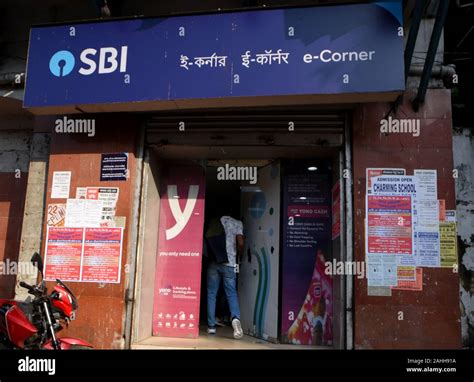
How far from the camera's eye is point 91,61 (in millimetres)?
6102

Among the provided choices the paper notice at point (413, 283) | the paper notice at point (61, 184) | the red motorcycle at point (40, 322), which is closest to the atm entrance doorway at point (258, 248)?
the paper notice at point (413, 283)

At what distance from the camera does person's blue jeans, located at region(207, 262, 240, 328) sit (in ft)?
22.0

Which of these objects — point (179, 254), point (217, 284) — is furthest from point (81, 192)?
point (217, 284)

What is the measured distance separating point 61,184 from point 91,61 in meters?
1.72

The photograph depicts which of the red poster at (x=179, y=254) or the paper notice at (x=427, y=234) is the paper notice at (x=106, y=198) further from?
the paper notice at (x=427, y=234)

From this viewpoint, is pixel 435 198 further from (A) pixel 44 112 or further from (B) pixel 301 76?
(A) pixel 44 112

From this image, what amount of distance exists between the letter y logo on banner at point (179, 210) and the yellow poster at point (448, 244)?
3.37 m

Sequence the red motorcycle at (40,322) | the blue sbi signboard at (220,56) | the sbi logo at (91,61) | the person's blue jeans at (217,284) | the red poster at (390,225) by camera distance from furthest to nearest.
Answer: the person's blue jeans at (217,284) → the sbi logo at (91,61) → the red poster at (390,225) → the blue sbi signboard at (220,56) → the red motorcycle at (40,322)

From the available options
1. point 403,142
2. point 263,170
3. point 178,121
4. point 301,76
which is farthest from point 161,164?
point 403,142

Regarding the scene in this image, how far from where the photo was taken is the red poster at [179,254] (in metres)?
6.59

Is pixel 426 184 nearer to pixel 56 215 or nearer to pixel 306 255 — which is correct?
pixel 306 255

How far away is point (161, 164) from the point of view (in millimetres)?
6996

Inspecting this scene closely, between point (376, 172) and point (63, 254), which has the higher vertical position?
point (376, 172)

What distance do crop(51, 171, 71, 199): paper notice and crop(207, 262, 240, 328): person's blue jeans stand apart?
2322 millimetres
